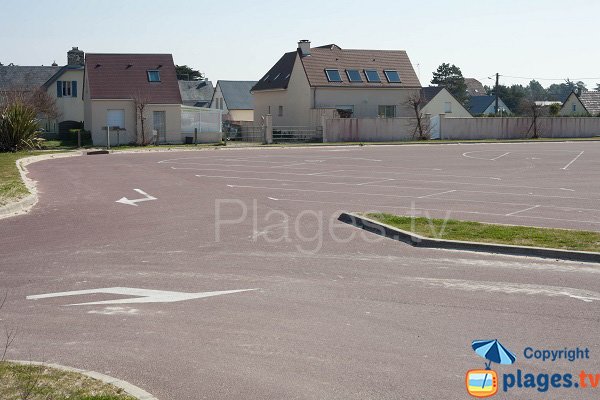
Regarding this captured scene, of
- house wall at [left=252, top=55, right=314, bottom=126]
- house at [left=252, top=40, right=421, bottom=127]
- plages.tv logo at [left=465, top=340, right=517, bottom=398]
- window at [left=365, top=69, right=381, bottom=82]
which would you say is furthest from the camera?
window at [left=365, top=69, right=381, bottom=82]

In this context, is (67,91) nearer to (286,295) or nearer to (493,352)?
(286,295)

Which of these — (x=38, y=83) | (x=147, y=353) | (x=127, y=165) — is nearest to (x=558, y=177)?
(x=127, y=165)

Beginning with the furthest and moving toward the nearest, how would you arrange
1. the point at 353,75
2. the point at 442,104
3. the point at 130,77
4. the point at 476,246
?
1. the point at 442,104
2. the point at 353,75
3. the point at 130,77
4. the point at 476,246

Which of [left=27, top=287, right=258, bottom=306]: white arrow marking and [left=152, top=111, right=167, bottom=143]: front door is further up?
[left=152, top=111, right=167, bottom=143]: front door

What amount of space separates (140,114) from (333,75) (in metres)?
17.1

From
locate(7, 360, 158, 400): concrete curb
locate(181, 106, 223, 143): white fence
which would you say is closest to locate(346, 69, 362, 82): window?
locate(181, 106, 223, 143): white fence

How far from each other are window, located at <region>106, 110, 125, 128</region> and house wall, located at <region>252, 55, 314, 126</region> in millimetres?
14826

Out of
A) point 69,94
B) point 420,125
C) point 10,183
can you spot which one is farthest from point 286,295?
point 69,94

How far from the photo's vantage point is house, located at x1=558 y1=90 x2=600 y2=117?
85.0 m

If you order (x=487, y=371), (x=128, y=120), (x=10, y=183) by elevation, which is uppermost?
(x=128, y=120)

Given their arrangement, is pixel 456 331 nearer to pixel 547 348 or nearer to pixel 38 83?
pixel 547 348

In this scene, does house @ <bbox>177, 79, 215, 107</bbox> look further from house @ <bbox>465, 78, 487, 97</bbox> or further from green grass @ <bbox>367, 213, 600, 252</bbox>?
green grass @ <bbox>367, 213, 600, 252</bbox>

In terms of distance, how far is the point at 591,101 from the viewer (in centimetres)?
8581

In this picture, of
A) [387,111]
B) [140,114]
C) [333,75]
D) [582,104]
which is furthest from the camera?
[582,104]
